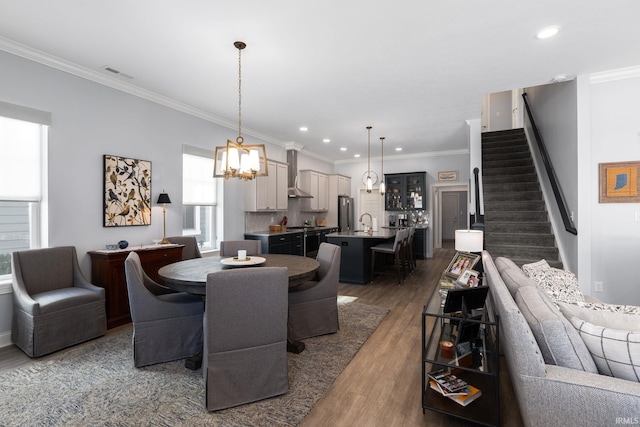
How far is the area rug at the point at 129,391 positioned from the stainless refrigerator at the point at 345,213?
573cm

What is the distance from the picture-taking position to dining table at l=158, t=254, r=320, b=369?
7.34ft

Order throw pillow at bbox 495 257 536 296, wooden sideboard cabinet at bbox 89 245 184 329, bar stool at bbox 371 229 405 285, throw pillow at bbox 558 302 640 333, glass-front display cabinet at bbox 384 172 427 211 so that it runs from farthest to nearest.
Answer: glass-front display cabinet at bbox 384 172 427 211
bar stool at bbox 371 229 405 285
wooden sideboard cabinet at bbox 89 245 184 329
throw pillow at bbox 495 257 536 296
throw pillow at bbox 558 302 640 333

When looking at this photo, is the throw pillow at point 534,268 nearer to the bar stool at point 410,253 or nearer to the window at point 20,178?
the bar stool at point 410,253

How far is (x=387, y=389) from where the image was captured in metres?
2.24

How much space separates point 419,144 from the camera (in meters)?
7.26

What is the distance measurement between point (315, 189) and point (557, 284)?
578cm

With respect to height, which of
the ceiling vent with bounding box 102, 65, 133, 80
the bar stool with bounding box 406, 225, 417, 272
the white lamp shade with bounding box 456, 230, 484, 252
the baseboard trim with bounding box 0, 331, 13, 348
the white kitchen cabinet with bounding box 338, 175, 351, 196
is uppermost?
the ceiling vent with bounding box 102, 65, 133, 80

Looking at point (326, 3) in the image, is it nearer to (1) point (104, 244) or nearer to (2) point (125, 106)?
(2) point (125, 106)

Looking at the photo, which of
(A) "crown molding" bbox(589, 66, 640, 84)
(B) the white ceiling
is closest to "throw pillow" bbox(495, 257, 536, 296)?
(B) the white ceiling

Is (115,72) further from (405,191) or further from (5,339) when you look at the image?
(405,191)

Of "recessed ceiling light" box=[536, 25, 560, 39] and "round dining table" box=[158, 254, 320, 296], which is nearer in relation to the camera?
"round dining table" box=[158, 254, 320, 296]

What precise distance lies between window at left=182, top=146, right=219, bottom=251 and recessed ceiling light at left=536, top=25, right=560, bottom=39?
4416 mm

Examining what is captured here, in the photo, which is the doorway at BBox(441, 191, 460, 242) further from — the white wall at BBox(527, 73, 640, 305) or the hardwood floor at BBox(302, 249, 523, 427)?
the hardwood floor at BBox(302, 249, 523, 427)

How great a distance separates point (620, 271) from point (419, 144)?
4.50 metres
